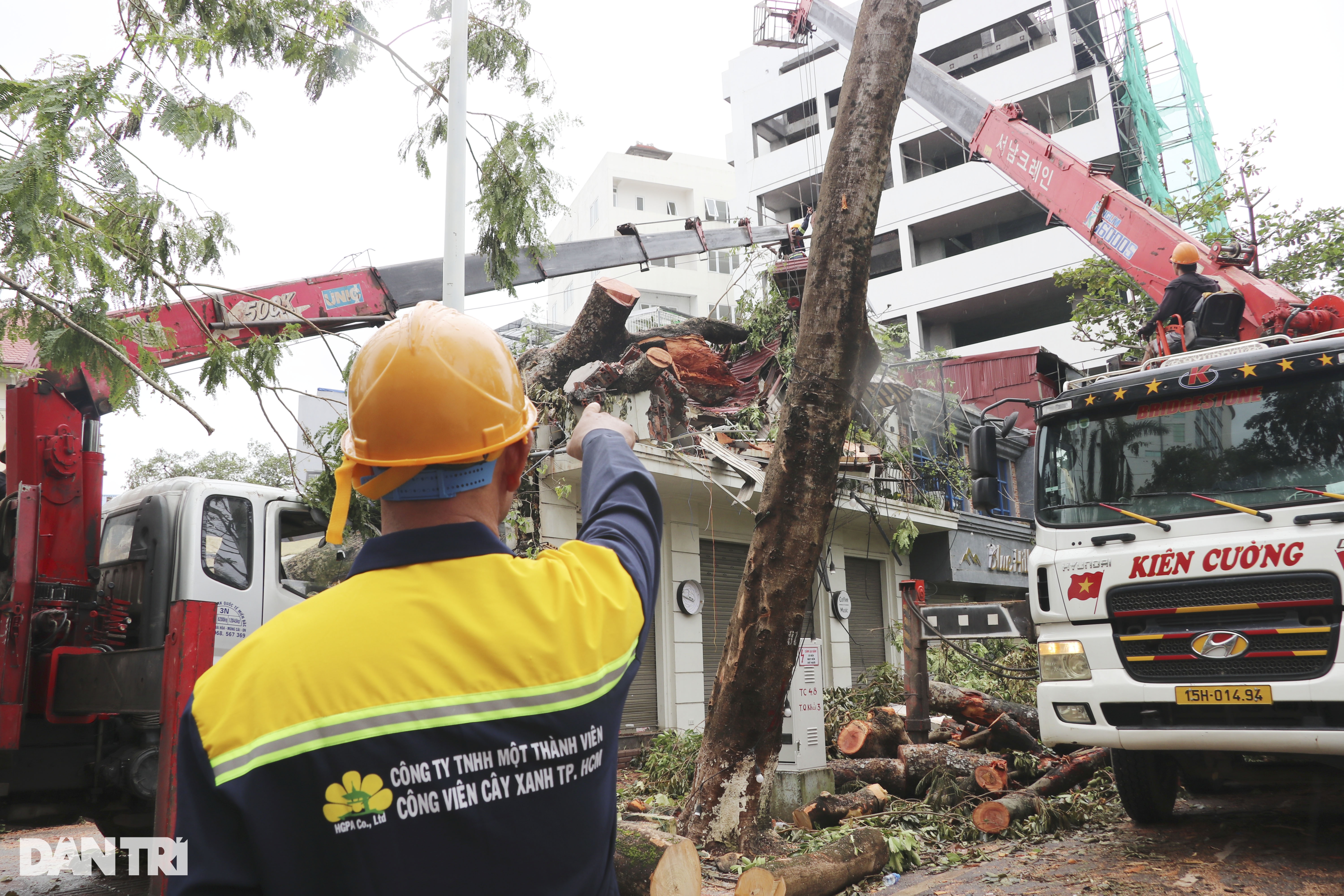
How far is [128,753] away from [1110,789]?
26.4 ft

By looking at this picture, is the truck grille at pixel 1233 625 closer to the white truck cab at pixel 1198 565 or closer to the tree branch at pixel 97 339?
the white truck cab at pixel 1198 565

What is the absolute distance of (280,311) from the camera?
896cm

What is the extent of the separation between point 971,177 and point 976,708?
28174mm

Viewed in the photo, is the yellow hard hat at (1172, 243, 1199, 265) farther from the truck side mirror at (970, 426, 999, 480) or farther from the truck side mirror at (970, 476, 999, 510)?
the truck side mirror at (970, 476, 999, 510)

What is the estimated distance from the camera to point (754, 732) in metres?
5.82

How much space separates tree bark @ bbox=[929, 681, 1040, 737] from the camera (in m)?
9.82

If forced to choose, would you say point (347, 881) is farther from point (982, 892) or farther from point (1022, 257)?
point (1022, 257)

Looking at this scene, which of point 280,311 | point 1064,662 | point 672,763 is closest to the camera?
point 1064,662

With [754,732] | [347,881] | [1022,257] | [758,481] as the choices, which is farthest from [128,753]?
[1022,257]

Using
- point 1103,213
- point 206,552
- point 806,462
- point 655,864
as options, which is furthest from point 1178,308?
point 206,552

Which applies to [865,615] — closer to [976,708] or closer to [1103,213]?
[976,708]

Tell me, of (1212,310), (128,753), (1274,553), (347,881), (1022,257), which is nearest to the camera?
(347,881)

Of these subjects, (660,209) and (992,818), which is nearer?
(992,818)

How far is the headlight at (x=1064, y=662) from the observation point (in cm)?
611
